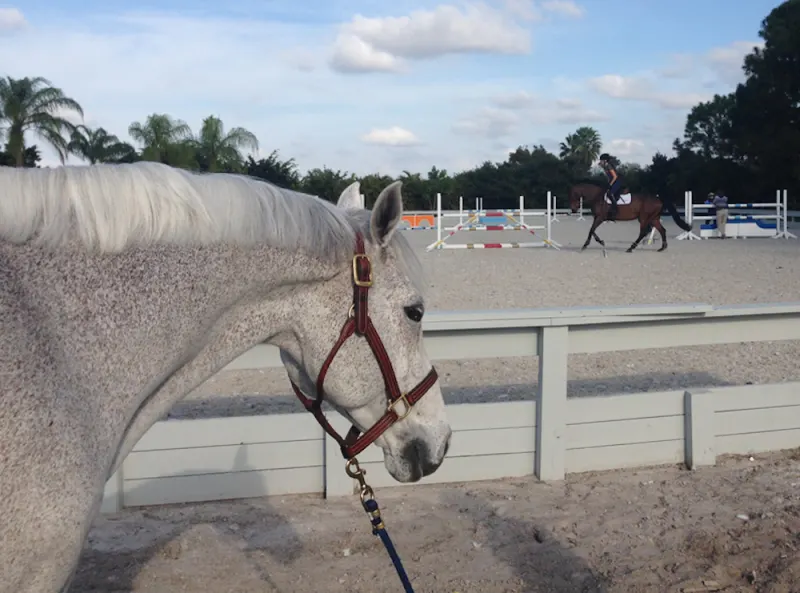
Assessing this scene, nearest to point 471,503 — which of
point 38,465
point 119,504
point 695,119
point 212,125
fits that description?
point 119,504

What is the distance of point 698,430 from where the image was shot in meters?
4.65

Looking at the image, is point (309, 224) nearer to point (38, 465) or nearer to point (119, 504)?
point (38, 465)

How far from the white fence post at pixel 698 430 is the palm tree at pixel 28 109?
1998 centimetres

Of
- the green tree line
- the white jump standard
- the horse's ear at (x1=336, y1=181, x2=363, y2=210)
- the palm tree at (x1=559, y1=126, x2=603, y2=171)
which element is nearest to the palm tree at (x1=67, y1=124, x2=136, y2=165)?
the green tree line

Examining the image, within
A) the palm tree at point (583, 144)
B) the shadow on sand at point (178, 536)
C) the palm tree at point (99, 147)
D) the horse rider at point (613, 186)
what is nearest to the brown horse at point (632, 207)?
the horse rider at point (613, 186)

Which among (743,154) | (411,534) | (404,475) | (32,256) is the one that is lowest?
(411,534)

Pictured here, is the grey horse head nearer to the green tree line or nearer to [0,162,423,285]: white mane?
[0,162,423,285]: white mane

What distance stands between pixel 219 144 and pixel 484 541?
1325 inches

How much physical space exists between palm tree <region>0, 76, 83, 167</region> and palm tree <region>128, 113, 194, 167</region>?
6.90 meters

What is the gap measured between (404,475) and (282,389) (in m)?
3.90

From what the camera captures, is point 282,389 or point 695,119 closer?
point 282,389

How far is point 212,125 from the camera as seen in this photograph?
36.0m

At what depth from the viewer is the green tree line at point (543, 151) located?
22797mm

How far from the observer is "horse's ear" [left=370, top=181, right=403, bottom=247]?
1.92 metres
